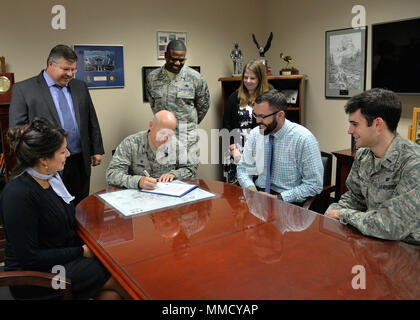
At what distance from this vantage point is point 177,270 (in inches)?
51.2

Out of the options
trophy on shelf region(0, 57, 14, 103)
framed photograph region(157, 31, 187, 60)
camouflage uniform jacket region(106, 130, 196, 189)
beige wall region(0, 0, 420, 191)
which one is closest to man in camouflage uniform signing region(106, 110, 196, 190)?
camouflage uniform jacket region(106, 130, 196, 189)

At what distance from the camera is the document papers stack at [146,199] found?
1925 millimetres

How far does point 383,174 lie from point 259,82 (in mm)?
1844

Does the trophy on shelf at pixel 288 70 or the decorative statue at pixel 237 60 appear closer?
the trophy on shelf at pixel 288 70

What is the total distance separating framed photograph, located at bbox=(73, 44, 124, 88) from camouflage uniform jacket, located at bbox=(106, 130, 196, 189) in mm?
1591

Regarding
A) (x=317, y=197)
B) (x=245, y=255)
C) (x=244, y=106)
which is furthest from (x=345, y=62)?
(x=245, y=255)

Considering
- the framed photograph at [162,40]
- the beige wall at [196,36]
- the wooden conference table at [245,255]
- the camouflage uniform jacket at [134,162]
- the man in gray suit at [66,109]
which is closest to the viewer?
the wooden conference table at [245,255]

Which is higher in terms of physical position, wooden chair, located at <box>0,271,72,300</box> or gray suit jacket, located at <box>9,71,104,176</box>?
gray suit jacket, located at <box>9,71,104,176</box>

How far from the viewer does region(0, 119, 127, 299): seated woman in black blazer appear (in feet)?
5.05

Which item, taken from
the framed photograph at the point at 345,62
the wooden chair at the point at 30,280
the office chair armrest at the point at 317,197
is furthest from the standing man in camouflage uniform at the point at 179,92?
the wooden chair at the point at 30,280

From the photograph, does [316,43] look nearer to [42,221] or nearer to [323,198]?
[323,198]

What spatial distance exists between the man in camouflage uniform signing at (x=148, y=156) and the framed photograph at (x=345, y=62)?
228 cm

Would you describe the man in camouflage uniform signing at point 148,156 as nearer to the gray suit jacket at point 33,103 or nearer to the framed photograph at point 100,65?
the gray suit jacket at point 33,103

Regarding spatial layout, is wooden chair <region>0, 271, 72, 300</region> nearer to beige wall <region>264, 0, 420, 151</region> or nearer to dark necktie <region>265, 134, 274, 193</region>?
dark necktie <region>265, 134, 274, 193</region>
